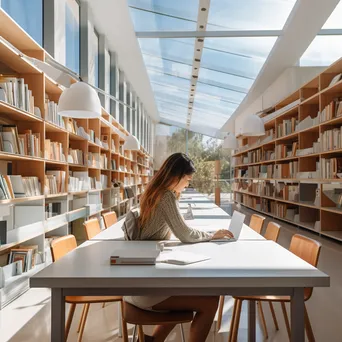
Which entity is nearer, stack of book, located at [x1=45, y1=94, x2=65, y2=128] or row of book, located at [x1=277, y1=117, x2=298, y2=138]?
Result: stack of book, located at [x1=45, y1=94, x2=65, y2=128]

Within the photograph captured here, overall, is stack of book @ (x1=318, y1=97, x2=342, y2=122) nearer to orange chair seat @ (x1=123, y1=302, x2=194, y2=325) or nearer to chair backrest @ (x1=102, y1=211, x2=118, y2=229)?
chair backrest @ (x1=102, y1=211, x2=118, y2=229)

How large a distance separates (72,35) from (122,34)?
1517 mm

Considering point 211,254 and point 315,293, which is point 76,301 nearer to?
point 211,254

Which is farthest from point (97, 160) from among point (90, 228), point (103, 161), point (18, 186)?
point (90, 228)

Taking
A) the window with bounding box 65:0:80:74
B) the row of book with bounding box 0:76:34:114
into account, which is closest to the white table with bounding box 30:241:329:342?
the row of book with bounding box 0:76:34:114

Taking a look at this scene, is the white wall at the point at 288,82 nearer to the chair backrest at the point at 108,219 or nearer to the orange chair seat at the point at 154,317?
the chair backrest at the point at 108,219

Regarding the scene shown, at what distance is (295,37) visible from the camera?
6520 mm

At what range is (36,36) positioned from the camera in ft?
14.4

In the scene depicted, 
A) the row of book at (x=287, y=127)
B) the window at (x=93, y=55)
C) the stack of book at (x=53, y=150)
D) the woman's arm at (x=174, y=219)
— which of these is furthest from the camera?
the row of book at (x=287, y=127)

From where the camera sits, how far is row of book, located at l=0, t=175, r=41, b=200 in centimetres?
294

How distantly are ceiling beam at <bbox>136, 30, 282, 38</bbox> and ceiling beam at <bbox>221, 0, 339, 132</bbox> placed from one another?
30cm

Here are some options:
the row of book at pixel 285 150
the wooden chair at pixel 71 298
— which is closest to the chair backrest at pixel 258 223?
the wooden chair at pixel 71 298

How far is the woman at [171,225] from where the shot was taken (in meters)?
1.65

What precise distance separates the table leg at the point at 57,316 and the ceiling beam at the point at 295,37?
537 cm
